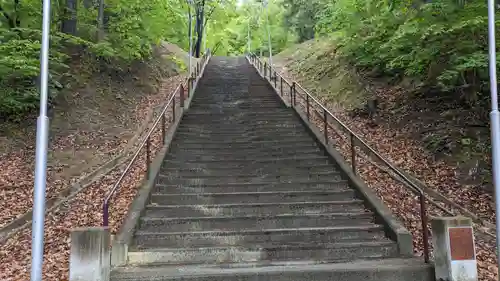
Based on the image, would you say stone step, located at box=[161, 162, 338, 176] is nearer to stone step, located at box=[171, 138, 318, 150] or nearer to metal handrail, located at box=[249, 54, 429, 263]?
metal handrail, located at box=[249, 54, 429, 263]

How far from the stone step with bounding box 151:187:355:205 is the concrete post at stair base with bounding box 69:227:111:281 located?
2.37 metres

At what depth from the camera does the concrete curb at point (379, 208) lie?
5832mm

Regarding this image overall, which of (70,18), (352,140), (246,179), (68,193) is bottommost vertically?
(68,193)

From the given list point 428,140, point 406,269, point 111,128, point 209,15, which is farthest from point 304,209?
point 209,15

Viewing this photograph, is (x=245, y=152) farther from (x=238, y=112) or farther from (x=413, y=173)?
(x=238, y=112)

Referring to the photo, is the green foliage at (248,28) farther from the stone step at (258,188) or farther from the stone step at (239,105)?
the stone step at (258,188)

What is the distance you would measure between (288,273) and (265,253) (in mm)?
765

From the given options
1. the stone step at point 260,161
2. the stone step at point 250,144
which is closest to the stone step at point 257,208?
the stone step at point 260,161

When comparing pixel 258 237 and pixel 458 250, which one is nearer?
pixel 458 250

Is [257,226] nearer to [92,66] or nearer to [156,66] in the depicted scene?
[92,66]

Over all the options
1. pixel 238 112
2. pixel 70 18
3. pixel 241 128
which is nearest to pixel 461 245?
pixel 241 128

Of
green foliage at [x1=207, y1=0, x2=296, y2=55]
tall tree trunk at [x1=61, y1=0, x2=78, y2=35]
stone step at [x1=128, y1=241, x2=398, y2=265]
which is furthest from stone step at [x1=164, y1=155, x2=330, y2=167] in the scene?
green foliage at [x1=207, y1=0, x2=296, y2=55]

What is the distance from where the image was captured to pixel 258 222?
6629mm

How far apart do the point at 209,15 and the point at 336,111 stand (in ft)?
64.1
